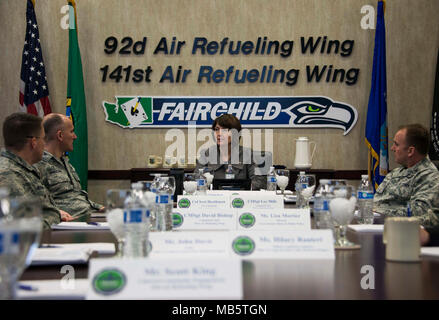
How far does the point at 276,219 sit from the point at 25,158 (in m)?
1.76

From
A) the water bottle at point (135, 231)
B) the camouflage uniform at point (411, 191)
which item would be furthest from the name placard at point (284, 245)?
the camouflage uniform at point (411, 191)

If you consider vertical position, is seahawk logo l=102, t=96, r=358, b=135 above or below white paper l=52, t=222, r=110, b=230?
above

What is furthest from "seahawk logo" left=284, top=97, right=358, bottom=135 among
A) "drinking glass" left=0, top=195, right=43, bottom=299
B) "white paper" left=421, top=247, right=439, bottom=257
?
"drinking glass" left=0, top=195, right=43, bottom=299

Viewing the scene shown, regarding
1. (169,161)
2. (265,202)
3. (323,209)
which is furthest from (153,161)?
(323,209)

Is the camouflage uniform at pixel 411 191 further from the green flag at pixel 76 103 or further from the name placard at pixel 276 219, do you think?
the green flag at pixel 76 103

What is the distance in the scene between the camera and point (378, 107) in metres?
6.04

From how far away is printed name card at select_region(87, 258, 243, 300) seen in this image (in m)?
1.19

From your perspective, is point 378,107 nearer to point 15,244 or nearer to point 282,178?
point 282,178

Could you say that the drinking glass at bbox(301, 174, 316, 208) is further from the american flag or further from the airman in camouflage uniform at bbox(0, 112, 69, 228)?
the american flag

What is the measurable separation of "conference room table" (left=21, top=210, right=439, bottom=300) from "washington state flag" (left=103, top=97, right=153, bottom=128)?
186 inches

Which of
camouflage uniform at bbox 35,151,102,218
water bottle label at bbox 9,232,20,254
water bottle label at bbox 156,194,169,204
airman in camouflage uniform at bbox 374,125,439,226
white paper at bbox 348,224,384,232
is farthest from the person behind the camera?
camouflage uniform at bbox 35,151,102,218

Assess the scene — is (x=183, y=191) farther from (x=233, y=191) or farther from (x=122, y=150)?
(x=122, y=150)
